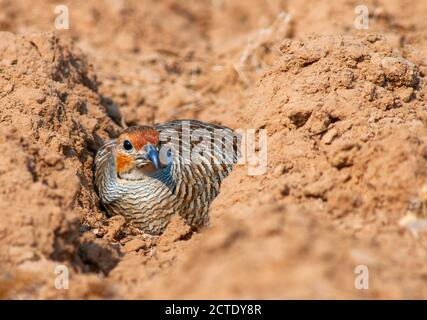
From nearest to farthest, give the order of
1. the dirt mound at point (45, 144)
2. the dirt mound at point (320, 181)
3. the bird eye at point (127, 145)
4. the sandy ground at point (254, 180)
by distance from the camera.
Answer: the dirt mound at point (320, 181), the sandy ground at point (254, 180), the dirt mound at point (45, 144), the bird eye at point (127, 145)

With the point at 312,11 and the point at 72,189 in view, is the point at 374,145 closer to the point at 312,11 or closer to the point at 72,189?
the point at 72,189

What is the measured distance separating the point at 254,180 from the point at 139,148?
1.19 metres

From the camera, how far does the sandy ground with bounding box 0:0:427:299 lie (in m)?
3.46

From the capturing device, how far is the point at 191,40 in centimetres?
1038

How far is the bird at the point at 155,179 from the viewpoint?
228 inches

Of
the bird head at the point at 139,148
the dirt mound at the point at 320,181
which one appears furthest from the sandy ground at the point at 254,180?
the bird head at the point at 139,148

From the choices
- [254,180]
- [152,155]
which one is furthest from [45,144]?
[254,180]

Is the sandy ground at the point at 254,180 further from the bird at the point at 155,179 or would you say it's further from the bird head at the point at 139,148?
the bird head at the point at 139,148

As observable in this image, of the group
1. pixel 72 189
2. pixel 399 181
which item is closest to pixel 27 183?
pixel 72 189

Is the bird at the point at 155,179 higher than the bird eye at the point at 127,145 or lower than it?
lower

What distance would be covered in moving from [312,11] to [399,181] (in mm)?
5188

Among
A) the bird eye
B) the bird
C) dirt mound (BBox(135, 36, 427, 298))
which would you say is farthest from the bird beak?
dirt mound (BBox(135, 36, 427, 298))

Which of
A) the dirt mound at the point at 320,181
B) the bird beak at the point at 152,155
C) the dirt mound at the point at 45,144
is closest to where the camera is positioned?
the dirt mound at the point at 320,181

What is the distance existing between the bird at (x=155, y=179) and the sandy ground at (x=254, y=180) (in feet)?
0.57
